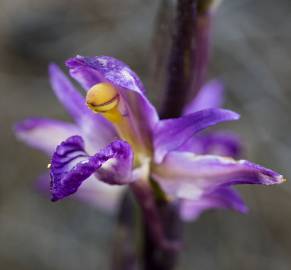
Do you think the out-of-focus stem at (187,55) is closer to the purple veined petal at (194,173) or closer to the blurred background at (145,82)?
the purple veined petal at (194,173)

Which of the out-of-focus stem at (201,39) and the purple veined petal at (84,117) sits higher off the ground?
the out-of-focus stem at (201,39)

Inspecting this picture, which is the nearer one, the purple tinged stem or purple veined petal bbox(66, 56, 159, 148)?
purple veined petal bbox(66, 56, 159, 148)

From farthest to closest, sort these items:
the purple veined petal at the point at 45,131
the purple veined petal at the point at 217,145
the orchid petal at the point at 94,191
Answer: the orchid petal at the point at 94,191 < the purple veined petal at the point at 217,145 < the purple veined petal at the point at 45,131

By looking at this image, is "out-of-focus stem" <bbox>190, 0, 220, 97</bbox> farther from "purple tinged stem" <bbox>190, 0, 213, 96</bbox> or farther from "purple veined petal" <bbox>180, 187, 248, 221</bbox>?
"purple veined petal" <bbox>180, 187, 248, 221</bbox>

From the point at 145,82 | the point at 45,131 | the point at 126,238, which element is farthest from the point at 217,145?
the point at 145,82

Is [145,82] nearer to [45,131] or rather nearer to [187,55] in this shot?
[45,131]

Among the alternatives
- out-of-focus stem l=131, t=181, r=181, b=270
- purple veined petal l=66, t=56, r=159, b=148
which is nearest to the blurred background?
out-of-focus stem l=131, t=181, r=181, b=270

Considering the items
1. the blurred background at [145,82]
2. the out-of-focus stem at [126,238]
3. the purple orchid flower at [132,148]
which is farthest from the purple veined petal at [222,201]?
the blurred background at [145,82]

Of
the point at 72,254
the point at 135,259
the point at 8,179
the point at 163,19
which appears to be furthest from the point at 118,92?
the point at 8,179

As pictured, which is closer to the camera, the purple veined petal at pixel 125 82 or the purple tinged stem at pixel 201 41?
the purple veined petal at pixel 125 82

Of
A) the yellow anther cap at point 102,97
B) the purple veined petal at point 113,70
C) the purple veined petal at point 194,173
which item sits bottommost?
the purple veined petal at point 194,173
